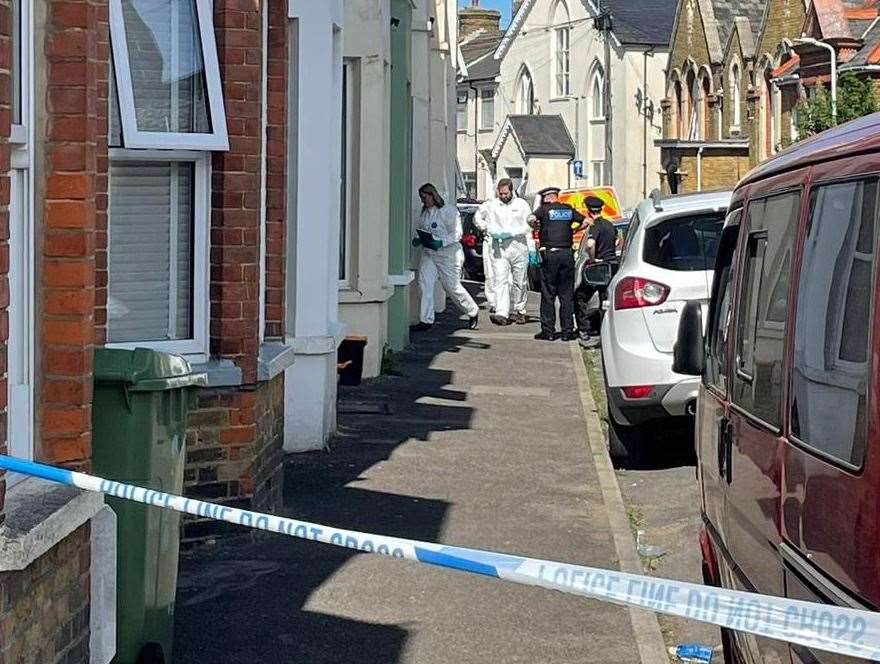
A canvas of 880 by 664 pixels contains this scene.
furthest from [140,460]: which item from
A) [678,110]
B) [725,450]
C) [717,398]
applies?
[678,110]

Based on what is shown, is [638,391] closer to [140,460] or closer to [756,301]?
[756,301]

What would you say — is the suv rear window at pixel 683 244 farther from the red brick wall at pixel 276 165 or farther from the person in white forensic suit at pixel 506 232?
the person in white forensic suit at pixel 506 232

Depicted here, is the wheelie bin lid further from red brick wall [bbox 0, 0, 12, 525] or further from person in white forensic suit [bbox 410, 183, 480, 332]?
person in white forensic suit [bbox 410, 183, 480, 332]

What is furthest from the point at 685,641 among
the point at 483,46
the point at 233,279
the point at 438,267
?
the point at 483,46

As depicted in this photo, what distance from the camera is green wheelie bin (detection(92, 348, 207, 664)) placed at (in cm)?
522

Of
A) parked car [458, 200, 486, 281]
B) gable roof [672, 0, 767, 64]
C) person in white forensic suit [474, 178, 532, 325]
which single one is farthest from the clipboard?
gable roof [672, 0, 767, 64]

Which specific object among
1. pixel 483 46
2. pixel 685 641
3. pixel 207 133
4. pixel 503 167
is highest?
pixel 483 46

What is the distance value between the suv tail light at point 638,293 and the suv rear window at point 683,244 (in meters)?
0.17

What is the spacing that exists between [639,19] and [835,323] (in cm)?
5650

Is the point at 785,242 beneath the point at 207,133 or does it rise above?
beneath

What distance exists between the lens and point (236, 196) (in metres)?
7.90

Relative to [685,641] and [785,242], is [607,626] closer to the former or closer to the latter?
[685,641]

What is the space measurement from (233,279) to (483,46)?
221ft

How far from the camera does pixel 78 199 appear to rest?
5016 millimetres
